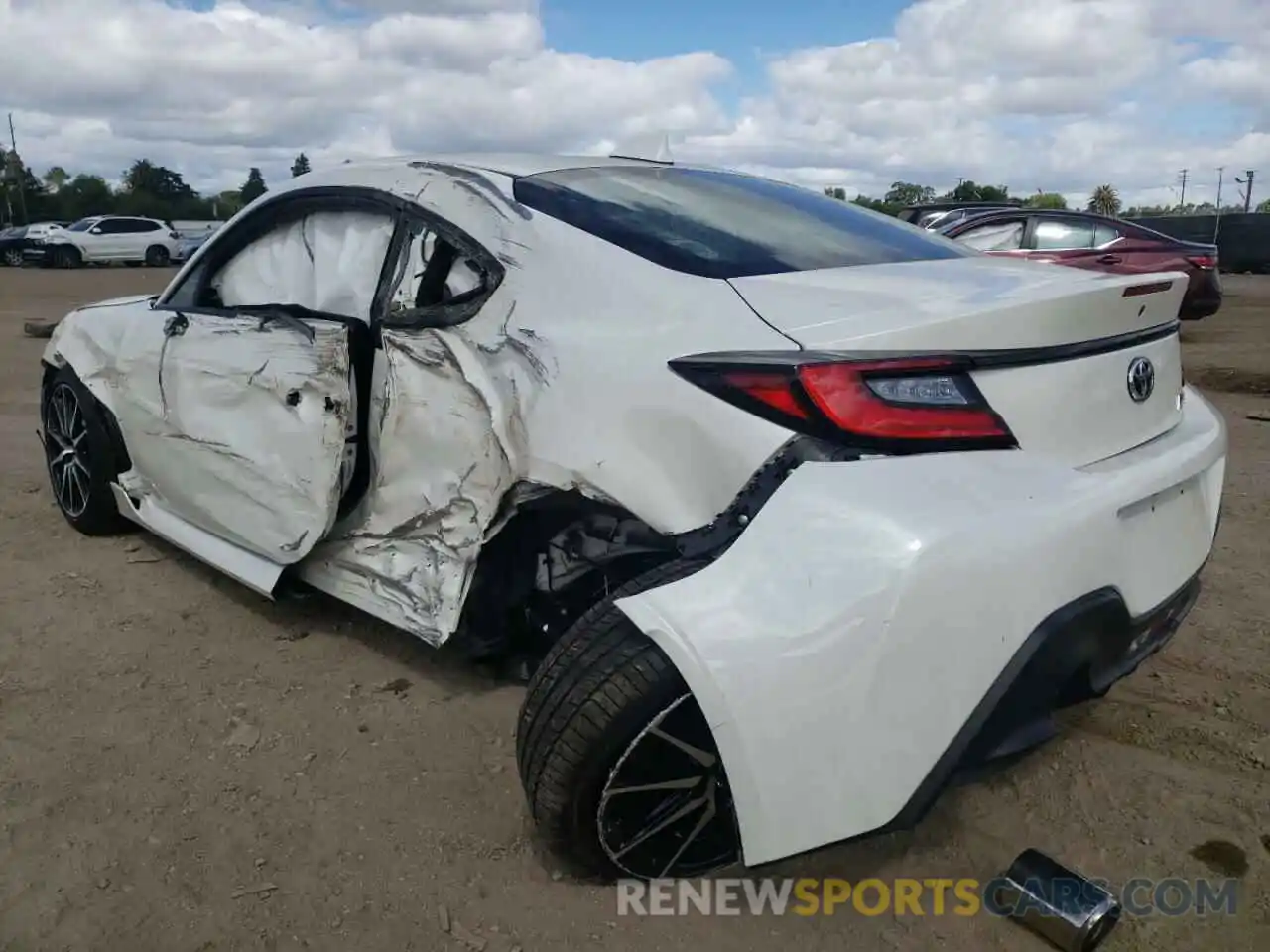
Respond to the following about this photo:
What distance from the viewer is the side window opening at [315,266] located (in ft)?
9.27

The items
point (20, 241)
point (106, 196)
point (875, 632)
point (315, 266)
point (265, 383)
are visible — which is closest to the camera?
point (875, 632)

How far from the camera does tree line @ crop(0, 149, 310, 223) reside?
57062mm

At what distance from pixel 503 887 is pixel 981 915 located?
94 centimetres

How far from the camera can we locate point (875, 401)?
1.82 meters

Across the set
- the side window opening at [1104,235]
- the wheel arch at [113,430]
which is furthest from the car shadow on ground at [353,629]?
the side window opening at [1104,235]

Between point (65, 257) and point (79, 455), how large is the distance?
85.7 feet

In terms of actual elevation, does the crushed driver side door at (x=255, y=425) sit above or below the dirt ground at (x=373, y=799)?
above

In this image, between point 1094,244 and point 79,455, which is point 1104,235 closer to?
point 1094,244

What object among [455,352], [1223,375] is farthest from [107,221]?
[455,352]

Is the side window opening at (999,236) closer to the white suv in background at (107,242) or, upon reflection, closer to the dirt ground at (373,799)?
the dirt ground at (373,799)

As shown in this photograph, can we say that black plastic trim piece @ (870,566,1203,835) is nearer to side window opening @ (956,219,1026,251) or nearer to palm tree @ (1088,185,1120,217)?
side window opening @ (956,219,1026,251)

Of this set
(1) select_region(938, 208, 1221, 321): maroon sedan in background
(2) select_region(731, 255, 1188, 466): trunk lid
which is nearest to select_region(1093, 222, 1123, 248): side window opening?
(1) select_region(938, 208, 1221, 321): maroon sedan in background

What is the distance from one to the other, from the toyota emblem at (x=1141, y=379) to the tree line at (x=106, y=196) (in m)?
57.7

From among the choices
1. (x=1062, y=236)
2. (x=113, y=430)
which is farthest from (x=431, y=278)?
(x=1062, y=236)
